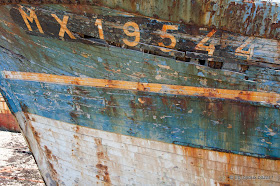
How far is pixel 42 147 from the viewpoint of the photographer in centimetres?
407

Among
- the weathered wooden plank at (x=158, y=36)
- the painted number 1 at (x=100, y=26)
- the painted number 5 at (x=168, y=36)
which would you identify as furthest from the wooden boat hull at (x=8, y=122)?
the painted number 5 at (x=168, y=36)

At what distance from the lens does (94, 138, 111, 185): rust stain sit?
3407 mm

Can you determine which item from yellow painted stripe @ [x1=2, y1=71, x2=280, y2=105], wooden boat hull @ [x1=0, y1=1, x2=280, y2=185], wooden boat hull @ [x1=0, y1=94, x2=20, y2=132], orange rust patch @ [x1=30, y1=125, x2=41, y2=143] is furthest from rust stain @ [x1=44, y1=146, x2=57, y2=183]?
wooden boat hull @ [x1=0, y1=94, x2=20, y2=132]

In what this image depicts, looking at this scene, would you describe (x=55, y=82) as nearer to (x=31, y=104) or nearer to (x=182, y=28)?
(x=31, y=104)

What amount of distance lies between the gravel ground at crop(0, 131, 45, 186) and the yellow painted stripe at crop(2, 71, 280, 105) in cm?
421

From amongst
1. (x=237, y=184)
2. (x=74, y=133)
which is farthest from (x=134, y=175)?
(x=237, y=184)

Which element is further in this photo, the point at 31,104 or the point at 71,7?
the point at 31,104

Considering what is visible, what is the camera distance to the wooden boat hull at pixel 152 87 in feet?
7.83

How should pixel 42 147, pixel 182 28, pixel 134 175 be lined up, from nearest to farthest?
pixel 182 28
pixel 134 175
pixel 42 147

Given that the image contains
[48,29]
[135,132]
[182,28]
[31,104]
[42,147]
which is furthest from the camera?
[42,147]

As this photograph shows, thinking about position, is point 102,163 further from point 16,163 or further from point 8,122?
point 8,122

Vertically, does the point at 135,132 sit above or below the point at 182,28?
below

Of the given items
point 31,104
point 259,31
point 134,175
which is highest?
point 259,31

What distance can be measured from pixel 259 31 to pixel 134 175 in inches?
88.6
